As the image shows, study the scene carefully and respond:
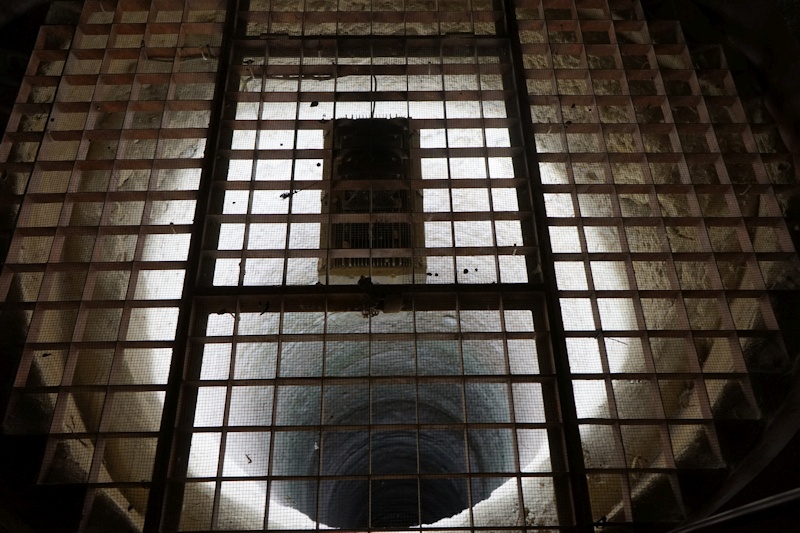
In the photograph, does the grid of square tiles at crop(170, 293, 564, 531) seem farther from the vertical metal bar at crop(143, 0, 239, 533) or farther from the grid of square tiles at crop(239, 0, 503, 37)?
the grid of square tiles at crop(239, 0, 503, 37)

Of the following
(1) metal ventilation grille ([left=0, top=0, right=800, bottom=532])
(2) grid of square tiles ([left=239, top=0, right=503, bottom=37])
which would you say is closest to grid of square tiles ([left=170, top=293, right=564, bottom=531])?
(1) metal ventilation grille ([left=0, top=0, right=800, bottom=532])

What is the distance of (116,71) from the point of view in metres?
3.77

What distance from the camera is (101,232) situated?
2924 mm

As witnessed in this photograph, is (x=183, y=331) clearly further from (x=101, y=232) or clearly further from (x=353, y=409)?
(x=353, y=409)

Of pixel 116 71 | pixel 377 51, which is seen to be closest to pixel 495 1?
pixel 377 51

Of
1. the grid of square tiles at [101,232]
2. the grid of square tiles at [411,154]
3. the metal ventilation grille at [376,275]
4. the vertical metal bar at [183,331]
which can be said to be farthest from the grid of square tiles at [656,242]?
the grid of square tiles at [101,232]

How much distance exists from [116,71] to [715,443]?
3670 mm

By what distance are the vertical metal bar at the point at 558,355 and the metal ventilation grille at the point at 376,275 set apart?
0.04 ft

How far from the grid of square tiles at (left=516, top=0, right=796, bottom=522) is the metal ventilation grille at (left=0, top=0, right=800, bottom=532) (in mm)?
16

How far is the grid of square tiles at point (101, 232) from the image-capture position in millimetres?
2688

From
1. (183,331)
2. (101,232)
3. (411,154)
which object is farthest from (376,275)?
(101,232)

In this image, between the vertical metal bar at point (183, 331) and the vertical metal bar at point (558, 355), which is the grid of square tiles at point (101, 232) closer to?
the vertical metal bar at point (183, 331)

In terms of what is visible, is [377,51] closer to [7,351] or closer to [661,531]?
[7,351]

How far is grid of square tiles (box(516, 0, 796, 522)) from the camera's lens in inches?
106
